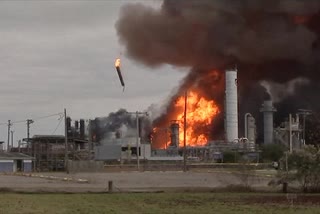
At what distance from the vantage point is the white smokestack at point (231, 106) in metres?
112

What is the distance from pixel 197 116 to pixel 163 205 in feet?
331

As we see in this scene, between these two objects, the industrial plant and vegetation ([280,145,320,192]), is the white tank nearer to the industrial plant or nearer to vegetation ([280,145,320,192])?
the industrial plant

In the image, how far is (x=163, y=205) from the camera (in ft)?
82.5

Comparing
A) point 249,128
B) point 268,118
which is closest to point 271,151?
point 249,128

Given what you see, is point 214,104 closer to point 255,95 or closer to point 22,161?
point 255,95

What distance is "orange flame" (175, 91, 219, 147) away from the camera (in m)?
125

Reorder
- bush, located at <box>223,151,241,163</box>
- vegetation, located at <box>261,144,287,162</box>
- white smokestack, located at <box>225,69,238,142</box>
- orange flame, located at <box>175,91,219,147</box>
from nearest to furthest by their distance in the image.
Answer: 1. bush, located at <box>223,151,241,163</box>
2. vegetation, located at <box>261,144,287,162</box>
3. white smokestack, located at <box>225,69,238,142</box>
4. orange flame, located at <box>175,91,219,147</box>

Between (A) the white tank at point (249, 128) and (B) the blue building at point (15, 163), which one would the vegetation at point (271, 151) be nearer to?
(A) the white tank at point (249, 128)

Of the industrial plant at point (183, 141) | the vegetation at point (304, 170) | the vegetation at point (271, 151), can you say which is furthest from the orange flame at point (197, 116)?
the vegetation at point (304, 170)

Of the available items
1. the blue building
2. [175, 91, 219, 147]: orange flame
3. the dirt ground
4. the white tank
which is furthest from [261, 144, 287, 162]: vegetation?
the dirt ground

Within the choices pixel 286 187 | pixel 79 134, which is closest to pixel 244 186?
pixel 286 187

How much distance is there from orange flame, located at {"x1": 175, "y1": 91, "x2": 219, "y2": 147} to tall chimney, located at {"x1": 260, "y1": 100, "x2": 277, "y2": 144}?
11177 millimetres

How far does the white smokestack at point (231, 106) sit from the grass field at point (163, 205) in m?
82.2

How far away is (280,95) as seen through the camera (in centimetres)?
12744
